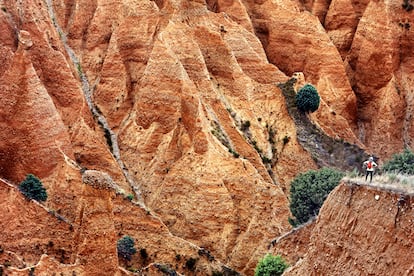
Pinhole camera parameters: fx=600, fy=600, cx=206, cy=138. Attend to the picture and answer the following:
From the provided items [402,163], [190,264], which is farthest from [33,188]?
[402,163]

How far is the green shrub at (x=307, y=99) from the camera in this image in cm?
4853

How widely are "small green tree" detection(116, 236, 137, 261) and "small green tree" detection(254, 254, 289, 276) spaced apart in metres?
9.81

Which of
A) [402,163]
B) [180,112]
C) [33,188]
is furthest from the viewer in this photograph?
[180,112]

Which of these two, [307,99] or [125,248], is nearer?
[125,248]

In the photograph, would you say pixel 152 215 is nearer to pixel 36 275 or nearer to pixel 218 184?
pixel 218 184

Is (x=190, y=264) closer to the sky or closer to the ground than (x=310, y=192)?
closer to the ground

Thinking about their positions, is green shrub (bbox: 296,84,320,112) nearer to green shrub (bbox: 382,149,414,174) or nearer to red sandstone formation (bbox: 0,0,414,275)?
red sandstone formation (bbox: 0,0,414,275)

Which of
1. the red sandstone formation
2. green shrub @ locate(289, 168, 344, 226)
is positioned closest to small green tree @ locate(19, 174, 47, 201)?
the red sandstone formation

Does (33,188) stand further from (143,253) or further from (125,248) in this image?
(143,253)

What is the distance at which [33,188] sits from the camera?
37.9 metres

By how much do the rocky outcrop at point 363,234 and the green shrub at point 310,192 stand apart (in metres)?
15.9

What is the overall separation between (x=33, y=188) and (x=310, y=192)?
17964mm

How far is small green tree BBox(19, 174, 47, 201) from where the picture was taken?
3755 cm

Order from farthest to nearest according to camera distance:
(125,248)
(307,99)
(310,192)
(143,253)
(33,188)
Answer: (307,99), (310,192), (143,253), (33,188), (125,248)
